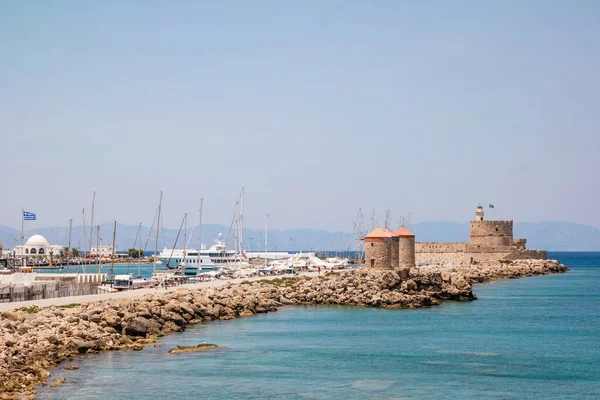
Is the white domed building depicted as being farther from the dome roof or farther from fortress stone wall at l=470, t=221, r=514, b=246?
fortress stone wall at l=470, t=221, r=514, b=246

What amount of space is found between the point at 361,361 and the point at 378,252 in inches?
1111

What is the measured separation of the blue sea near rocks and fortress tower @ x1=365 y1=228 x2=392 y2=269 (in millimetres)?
10046

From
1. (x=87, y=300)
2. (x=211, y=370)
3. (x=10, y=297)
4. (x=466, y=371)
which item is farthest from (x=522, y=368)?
(x=10, y=297)

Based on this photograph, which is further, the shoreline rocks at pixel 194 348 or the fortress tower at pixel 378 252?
the fortress tower at pixel 378 252

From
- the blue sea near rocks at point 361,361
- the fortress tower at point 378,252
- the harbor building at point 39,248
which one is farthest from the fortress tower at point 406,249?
the harbor building at point 39,248

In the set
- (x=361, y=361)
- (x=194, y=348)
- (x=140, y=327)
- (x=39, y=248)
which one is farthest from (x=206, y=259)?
(x=361, y=361)

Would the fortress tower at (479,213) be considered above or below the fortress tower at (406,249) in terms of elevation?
above

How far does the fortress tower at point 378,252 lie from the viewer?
199 ft

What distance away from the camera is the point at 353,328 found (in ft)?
142

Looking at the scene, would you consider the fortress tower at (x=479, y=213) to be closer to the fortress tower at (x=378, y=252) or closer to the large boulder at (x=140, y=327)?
the fortress tower at (x=378, y=252)

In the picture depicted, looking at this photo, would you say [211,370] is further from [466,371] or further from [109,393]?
[466,371]

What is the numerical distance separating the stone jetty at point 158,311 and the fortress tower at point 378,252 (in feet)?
6.58

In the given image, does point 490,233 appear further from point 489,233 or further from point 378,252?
point 378,252

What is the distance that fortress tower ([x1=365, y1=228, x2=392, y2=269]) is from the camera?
199 feet
